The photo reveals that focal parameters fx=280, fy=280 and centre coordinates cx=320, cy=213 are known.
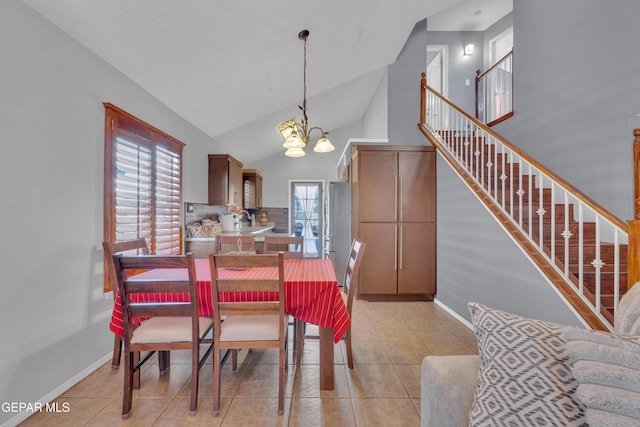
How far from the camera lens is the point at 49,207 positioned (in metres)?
1.77

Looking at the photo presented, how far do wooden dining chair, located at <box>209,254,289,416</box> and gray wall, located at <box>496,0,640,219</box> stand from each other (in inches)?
122

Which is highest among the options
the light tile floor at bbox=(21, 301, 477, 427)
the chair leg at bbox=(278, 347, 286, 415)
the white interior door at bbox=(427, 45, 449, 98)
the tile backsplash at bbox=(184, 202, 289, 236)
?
the white interior door at bbox=(427, 45, 449, 98)

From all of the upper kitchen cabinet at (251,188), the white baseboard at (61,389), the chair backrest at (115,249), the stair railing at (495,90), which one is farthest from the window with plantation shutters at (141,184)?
the stair railing at (495,90)

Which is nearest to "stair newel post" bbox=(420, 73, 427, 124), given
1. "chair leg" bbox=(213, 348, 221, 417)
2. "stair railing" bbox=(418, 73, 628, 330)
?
"stair railing" bbox=(418, 73, 628, 330)

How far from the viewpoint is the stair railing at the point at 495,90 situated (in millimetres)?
4500

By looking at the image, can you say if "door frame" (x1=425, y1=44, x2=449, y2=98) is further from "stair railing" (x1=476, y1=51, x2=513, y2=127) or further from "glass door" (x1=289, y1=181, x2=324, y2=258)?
"glass door" (x1=289, y1=181, x2=324, y2=258)

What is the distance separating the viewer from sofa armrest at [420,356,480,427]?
971 millimetres

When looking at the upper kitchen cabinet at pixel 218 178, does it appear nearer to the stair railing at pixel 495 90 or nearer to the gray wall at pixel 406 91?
the gray wall at pixel 406 91

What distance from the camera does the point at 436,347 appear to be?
2.53m

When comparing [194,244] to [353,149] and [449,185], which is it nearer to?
[353,149]

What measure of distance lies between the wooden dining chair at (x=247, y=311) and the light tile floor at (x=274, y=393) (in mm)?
159

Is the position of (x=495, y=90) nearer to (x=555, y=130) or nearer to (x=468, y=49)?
(x=468, y=49)

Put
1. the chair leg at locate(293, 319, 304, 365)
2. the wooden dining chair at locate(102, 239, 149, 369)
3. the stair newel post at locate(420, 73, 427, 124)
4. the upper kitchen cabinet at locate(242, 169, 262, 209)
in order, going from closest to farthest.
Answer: the wooden dining chair at locate(102, 239, 149, 369)
the chair leg at locate(293, 319, 304, 365)
the stair newel post at locate(420, 73, 427, 124)
the upper kitchen cabinet at locate(242, 169, 262, 209)

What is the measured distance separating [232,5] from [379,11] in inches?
65.6
